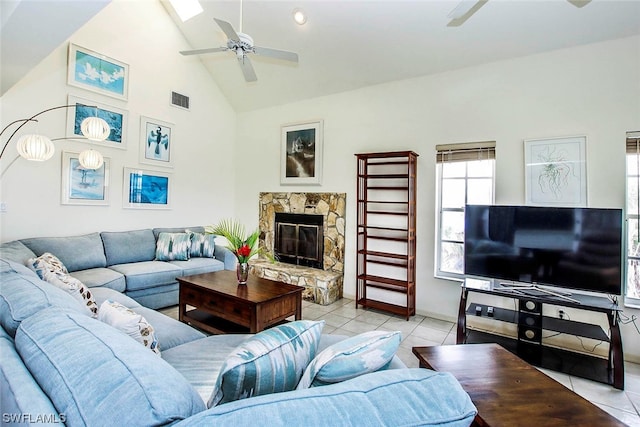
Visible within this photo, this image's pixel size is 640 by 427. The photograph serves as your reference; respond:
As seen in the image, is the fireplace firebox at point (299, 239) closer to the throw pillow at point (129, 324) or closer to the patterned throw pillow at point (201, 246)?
the patterned throw pillow at point (201, 246)

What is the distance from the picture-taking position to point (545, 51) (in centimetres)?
326

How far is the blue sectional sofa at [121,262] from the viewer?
11.3 feet

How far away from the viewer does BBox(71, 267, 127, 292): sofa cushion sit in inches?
131

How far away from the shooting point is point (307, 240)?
5.09 metres

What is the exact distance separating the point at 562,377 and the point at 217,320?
305 centimetres

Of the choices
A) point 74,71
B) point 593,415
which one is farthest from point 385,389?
point 74,71

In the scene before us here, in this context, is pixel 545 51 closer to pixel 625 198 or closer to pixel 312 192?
pixel 625 198

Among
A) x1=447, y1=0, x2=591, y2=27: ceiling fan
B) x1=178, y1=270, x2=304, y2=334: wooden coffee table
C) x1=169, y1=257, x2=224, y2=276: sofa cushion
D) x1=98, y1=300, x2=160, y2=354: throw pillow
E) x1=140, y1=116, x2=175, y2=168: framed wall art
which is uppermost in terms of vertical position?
x1=447, y1=0, x2=591, y2=27: ceiling fan

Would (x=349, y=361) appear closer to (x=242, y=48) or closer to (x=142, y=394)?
(x=142, y=394)

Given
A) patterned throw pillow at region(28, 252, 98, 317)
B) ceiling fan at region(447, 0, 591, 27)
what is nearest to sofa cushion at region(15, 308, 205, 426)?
patterned throw pillow at region(28, 252, 98, 317)

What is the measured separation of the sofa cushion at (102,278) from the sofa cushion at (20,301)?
6.24 feet

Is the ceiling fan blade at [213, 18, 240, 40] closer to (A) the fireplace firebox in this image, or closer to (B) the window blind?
(B) the window blind

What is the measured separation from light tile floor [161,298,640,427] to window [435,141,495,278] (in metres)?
0.71

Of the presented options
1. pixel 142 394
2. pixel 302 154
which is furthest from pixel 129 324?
pixel 302 154
